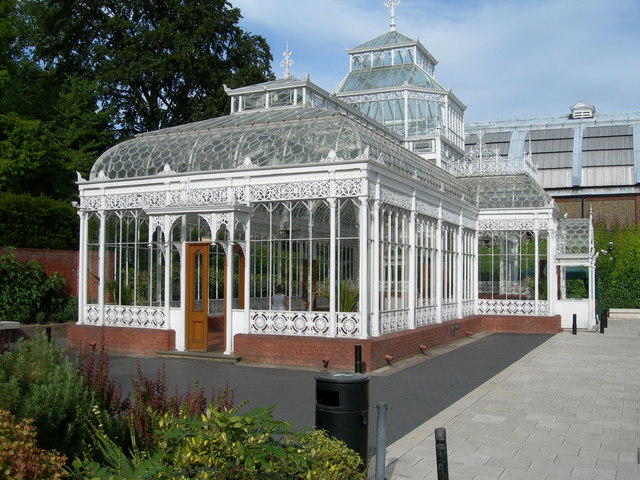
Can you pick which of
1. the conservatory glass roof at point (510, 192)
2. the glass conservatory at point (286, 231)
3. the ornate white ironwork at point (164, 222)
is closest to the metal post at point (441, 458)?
the glass conservatory at point (286, 231)

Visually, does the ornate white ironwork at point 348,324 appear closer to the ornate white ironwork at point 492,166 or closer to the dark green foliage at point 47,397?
the dark green foliage at point 47,397

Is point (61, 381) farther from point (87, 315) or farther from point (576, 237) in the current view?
point (576, 237)

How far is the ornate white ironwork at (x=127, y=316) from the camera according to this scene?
617 inches

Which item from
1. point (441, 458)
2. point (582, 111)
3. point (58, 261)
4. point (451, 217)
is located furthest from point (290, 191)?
point (582, 111)

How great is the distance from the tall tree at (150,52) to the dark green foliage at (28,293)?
12.8 meters

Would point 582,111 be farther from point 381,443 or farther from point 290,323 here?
point 381,443

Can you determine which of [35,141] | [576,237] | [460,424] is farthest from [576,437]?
[35,141]

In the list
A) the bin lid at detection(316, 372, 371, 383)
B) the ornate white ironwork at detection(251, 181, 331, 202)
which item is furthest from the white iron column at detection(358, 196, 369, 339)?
the bin lid at detection(316, 372, 371, 383)

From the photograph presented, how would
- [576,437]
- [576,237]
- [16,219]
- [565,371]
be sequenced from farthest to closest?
1. [576,237]
2. [16,219]
3. [565,371]
4. [576,437]

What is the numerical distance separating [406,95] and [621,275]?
13.6m

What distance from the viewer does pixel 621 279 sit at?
→ 1300 inches

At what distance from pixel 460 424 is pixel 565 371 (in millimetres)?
5921

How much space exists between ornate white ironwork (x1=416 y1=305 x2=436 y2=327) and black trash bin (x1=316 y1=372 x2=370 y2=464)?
34.3 feet

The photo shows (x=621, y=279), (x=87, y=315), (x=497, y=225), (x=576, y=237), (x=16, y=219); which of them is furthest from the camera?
(x=621, y=279)
